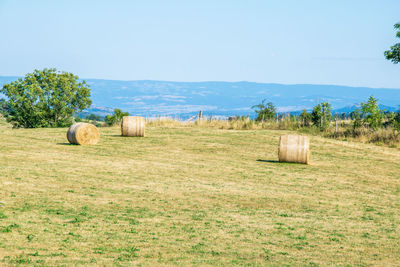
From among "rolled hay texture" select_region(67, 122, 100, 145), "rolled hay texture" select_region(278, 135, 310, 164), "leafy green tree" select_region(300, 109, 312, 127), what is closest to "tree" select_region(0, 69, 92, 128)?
"leafy green tree" select_region(300, 109, 312, 127)

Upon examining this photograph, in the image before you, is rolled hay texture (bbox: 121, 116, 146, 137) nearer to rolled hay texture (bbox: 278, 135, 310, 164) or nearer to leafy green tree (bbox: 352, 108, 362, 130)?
rolled hay texture (bbox: 278, 135, 310, 164)

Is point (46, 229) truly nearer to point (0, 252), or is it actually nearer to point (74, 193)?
point (0, 252)

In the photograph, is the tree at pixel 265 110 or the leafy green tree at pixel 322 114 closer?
the leafy green tree at pixel 322 114

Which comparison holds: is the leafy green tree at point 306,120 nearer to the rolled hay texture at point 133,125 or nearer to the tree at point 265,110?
the tree at point 265,110

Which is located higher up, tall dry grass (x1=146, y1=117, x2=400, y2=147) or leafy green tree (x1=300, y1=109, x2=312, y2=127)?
leafy green tree (x1=300, y1=109, x2=312, y2=127)

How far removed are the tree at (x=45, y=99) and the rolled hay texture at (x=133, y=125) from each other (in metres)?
27.7

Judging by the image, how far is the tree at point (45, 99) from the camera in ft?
187

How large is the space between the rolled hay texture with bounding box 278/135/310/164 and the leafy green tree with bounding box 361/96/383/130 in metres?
17.6

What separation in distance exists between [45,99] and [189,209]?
160 feet

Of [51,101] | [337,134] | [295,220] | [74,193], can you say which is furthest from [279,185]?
[51,101]

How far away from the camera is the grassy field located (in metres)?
9.42

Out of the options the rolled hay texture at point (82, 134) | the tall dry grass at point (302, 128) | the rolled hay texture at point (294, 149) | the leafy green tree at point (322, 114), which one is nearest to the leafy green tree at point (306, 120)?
the tall dry grass at point (302, 128)

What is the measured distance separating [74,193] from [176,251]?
19.0 ft

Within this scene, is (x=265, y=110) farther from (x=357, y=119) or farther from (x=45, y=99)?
(x=45, y=99)
